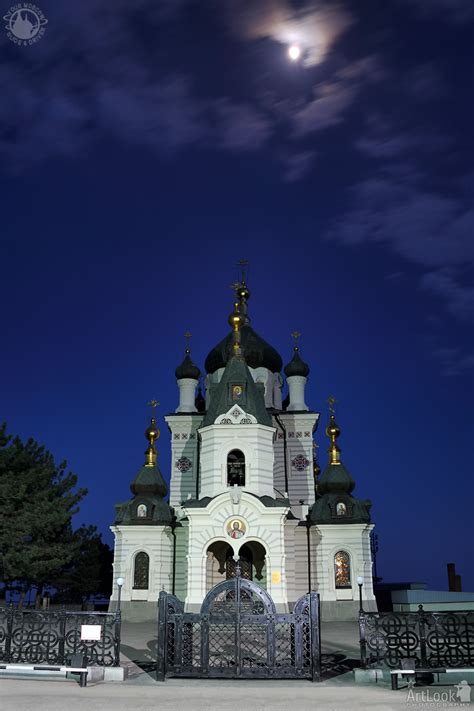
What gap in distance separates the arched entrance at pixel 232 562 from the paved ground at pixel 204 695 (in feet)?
46.7

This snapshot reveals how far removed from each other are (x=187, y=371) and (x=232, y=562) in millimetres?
14012

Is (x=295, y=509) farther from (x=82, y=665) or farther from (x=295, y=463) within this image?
(x=82, y=665)

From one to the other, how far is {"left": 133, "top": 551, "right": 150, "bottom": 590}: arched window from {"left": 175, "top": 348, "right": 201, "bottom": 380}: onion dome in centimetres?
1234

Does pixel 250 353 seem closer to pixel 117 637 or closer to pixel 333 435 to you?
pixel 333 435

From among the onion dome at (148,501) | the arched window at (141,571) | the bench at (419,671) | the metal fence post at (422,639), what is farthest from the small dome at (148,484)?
the bench at (419,671)

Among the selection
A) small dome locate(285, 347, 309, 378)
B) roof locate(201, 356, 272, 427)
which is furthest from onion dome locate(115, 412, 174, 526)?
small dome locate(285, 347, 309, 378)

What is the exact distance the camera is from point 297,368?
3916 cm

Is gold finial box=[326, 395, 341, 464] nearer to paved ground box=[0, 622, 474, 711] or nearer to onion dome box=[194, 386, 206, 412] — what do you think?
onion dome box=[194, 386, 206, 412]

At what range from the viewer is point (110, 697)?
10859mm

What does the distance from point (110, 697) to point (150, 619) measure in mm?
19302

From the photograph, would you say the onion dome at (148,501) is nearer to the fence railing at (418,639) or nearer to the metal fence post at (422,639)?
the fence railing at (418,639)

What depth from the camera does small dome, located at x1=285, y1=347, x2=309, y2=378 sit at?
3912 cm

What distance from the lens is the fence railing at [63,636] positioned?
510 inches

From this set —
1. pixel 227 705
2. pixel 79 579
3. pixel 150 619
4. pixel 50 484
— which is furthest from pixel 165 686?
pixel 79 579
